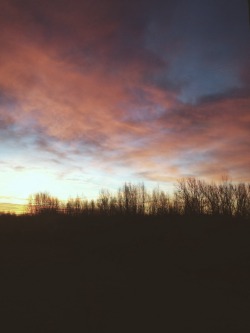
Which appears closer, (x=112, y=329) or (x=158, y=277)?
(x=112, y=329)

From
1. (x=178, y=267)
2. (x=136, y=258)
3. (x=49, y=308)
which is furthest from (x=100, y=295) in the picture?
(x=136, y=258)

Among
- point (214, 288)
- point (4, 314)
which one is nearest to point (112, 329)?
point (4, 314)

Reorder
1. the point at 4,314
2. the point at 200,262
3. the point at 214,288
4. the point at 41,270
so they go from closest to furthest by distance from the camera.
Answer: the point at 4,314 < the point at 214,288 < the point at 41,270 < the point at 200,262

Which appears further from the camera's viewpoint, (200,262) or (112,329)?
(200,262)

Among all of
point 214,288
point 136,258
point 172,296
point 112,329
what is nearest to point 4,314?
point 112,329

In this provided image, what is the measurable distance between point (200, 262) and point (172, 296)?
32.3ft

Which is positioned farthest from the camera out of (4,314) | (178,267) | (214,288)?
(178,267)

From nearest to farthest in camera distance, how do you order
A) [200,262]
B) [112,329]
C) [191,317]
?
[112,329] → [191,317] → [200,262]

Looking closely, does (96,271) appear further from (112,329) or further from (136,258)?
(112,329)

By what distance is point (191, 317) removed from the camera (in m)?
9.41

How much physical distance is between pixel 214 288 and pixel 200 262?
6689 millimetres

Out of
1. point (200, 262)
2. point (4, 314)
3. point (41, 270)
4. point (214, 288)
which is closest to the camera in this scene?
point (4, 314)

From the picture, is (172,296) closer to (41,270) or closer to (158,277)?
(158,277)

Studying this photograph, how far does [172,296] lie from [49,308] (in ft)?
14.7
